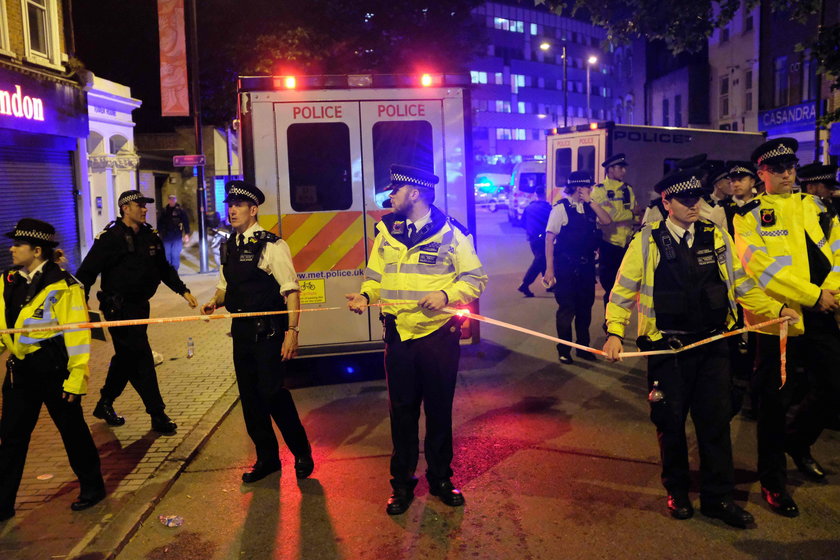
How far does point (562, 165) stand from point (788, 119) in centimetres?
1715

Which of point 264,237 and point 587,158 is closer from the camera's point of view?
point 264,237

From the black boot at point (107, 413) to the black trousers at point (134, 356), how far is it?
A: 0.85 ft

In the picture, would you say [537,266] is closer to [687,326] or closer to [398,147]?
[398,147]

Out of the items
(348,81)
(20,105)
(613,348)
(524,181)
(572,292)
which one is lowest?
(572,292)

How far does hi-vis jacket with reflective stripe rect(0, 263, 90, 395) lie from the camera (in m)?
4.44

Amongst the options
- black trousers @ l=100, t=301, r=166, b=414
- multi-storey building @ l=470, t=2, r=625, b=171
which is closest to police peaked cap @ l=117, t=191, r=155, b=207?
black trousers @ l=100, t=301, r=166, b=414

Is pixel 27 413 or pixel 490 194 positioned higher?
pixel 490 194

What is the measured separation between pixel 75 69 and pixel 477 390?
1310 centimetres

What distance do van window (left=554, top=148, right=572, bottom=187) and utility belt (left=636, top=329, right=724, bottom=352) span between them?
12.1 metres

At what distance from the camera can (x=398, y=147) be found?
744cm

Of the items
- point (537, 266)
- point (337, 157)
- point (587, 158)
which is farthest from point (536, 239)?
point (337, 157)

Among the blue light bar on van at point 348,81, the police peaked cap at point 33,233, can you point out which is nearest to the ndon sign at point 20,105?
the blue light bar on van at point 348,81

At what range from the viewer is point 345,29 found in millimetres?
24016

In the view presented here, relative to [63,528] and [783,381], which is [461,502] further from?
[63,528]
